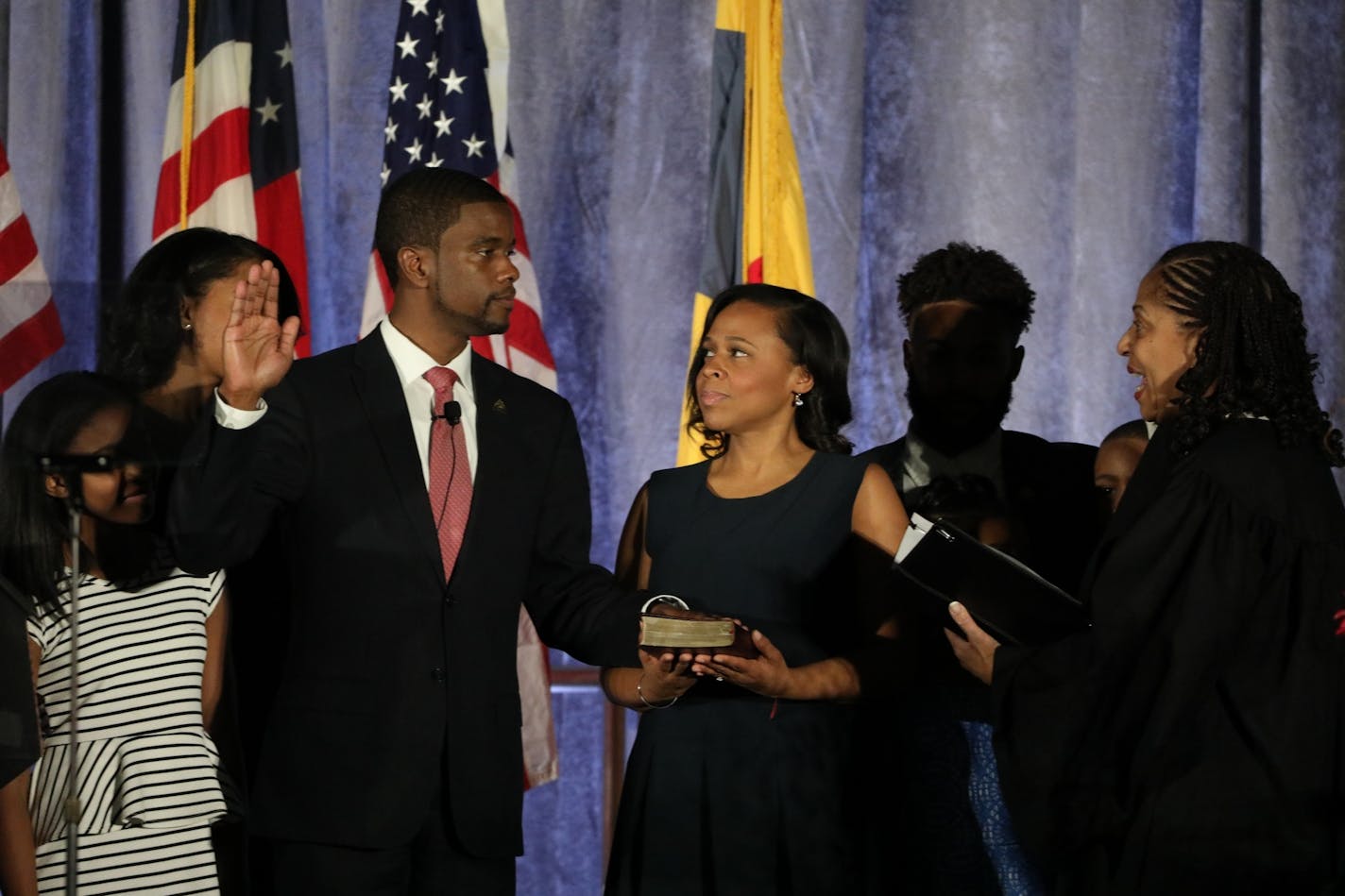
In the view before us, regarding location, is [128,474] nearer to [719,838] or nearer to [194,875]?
[194,875]

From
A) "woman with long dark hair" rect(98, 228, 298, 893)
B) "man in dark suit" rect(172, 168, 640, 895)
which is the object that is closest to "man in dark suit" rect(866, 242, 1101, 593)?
"man in dark suit" rect(172, 168, 640, 895)

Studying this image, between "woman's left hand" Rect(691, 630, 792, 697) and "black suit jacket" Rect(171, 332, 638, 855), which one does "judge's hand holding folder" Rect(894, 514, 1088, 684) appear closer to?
"woman's left hand" Rect(691, 630, 792, 697)

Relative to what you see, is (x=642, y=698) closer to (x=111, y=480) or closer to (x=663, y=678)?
(x=663, y=678)

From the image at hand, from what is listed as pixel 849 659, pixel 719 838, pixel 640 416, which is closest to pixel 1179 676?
pixel 849 659

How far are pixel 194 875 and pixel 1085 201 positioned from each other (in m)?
3.50

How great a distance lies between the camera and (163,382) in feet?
9.05

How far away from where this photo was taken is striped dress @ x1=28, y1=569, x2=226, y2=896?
8.83ft

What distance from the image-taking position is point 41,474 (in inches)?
101

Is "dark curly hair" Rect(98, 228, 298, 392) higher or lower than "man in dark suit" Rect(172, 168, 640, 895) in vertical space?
higher

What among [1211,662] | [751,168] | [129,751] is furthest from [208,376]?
[751,168]

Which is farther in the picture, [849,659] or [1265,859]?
[849,659]

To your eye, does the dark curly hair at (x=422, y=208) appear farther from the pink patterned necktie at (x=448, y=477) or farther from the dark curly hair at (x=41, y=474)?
the dark curly hair at (x=41, y=474)

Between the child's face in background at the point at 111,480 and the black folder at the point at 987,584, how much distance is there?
1.30 meters

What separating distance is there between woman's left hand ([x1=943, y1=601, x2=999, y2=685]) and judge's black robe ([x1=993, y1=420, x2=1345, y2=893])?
0.17 m
